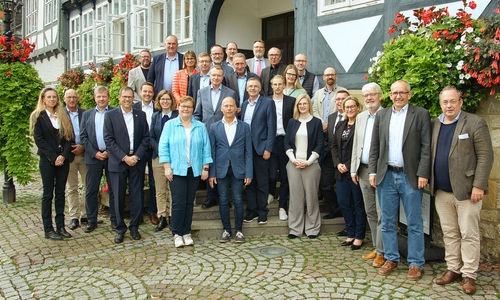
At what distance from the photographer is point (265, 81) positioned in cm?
680

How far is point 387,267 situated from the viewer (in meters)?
4.74

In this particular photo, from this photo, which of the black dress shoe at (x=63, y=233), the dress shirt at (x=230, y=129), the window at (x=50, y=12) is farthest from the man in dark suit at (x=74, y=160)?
the window at (x=50, y=12)

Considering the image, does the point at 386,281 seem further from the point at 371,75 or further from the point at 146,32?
the point at 146,32

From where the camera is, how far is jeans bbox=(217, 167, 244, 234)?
5.81 m

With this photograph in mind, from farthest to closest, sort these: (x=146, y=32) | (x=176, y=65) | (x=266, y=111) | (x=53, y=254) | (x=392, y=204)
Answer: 1. (x=146, y=32)
2. (x=176, y=65)
3. (x=266, y=111)
4. (x=53, y=254)
5. (x=392, y=204)

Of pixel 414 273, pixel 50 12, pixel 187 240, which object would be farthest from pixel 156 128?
pixel 50 12

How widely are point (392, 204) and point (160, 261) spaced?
2.57 metres

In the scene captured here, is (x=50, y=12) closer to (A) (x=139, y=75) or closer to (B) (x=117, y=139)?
(A) (x=139, y=75)

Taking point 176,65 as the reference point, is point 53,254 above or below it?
below

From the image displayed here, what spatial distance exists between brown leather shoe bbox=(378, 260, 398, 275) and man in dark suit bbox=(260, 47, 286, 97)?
2979 mm

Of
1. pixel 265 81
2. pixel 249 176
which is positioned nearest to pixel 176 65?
pixel 265 81

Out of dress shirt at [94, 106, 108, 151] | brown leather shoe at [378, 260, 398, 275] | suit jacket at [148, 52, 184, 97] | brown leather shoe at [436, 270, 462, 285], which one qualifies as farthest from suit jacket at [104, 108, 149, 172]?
brown leather shoe at [436, 270, 462, 285]

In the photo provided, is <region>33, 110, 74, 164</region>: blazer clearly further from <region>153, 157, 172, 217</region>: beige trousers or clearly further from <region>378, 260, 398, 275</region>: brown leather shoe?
<region>378, 260, 398, 275</region>: brown leather shoe

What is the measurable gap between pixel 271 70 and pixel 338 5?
1.82m
